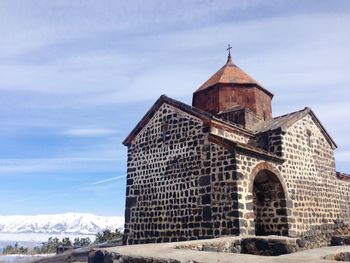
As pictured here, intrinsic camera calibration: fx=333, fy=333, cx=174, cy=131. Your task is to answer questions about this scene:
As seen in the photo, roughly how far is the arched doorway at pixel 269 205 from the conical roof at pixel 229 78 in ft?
20.9

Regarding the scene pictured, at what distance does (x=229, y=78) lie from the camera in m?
17.3

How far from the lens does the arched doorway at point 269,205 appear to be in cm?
1200

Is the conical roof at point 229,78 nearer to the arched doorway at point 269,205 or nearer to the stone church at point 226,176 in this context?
the stone church at point 226,176

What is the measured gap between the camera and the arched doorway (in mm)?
12000

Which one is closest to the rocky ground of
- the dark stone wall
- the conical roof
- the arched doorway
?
the dark stone wall

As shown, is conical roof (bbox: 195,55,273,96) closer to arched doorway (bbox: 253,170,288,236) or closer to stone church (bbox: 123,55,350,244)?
stone church (bbox: 123,55,350,244)

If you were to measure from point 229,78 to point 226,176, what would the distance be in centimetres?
773

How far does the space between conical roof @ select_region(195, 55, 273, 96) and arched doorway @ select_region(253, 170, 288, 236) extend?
6362 mm

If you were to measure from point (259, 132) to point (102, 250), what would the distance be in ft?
32.3

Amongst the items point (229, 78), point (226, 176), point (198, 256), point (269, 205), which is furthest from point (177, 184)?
point (198, 256)

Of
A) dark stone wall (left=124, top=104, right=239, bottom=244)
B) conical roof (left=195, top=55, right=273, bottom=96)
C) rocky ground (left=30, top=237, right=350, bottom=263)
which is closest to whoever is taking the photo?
rocky ground (left=30, top=237, right=350, bottom=263)

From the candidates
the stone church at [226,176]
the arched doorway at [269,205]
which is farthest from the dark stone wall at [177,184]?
the arched doorway at [269,205]

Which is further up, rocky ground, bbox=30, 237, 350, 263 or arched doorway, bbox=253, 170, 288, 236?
arched doorway, bbox=253, 170, 288, 236

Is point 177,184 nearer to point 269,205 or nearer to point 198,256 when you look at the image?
point 269,205
